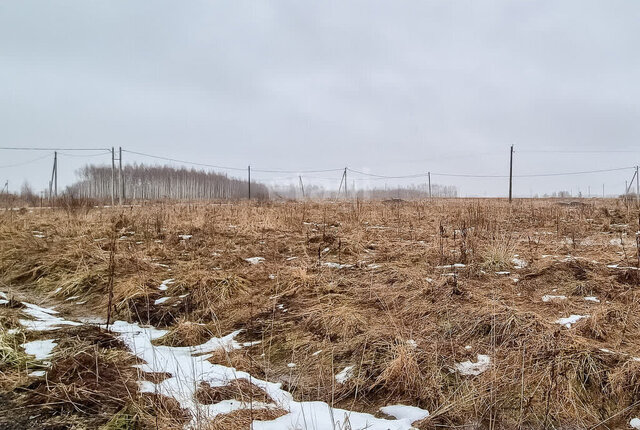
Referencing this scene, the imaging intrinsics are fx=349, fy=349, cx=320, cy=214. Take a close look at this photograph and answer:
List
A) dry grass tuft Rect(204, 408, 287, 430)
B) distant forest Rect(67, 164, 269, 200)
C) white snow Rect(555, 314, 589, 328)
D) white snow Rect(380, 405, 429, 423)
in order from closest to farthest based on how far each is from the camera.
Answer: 1. dry grass tuft Rect(204, 408, 287, 430)
2. white snow Rect(380, 405, 429, 423)
3. white snow Rect(555, 314, 589, 328)
4. distant forest Rect(67, 164, 269, 200)

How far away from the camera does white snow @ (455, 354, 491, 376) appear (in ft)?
7.70

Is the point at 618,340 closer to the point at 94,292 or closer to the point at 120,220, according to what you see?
the point at 94,292

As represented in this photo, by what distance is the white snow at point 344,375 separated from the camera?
7.92 feet

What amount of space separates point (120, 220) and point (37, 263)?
3068mm

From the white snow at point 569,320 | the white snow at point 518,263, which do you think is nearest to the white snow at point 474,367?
the white snow at point 569,320

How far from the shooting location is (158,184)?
47.4 meters

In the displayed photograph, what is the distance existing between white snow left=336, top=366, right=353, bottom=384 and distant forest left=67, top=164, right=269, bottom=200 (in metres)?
34.6

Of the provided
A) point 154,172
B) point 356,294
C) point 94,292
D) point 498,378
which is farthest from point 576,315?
point 154,172

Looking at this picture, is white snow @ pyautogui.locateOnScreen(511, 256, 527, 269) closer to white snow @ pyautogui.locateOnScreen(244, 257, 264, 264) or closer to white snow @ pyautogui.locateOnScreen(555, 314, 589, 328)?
white snow @ pyautogui.locateOnScreen(555, 314, 589, 328)

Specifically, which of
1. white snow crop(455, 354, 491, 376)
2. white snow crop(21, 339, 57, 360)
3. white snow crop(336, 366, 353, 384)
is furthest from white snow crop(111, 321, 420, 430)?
white snow crop(455, 354, 491, 376)

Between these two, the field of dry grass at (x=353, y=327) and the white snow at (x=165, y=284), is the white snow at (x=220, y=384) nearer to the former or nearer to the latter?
the field of dry grass at (x=353, y=327)

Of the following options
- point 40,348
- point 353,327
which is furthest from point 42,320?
point 353,327

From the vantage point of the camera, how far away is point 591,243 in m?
5.81

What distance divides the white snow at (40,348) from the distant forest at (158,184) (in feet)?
111
